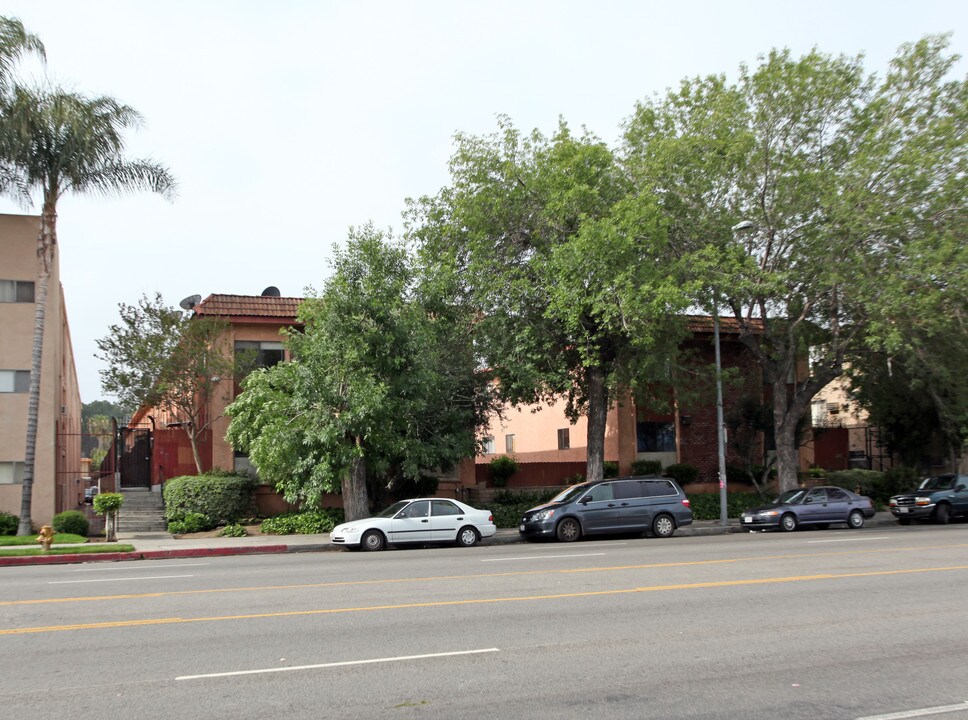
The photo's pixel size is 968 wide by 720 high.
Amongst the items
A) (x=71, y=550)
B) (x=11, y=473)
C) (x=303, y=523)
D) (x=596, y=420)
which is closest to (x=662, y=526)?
(x=596, y=420)

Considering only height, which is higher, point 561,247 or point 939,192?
point 939,192

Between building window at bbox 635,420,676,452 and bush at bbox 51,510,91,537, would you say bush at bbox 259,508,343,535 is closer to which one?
bush at bbox 51,510,91,537

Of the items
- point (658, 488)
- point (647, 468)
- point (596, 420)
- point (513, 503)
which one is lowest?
point (513, 503)

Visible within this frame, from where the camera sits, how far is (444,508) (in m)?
21.4

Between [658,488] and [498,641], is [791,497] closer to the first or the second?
[658,488]

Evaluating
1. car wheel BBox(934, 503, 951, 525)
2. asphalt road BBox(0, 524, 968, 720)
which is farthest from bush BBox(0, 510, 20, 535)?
car wheel BBox(934, 503, 951, 525)

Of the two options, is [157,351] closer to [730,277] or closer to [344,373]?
[344,373]

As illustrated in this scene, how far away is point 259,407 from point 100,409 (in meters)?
139

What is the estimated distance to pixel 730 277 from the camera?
23.7 metres

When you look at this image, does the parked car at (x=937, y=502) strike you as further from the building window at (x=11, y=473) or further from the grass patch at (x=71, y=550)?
the building window at (x=11, y=473)

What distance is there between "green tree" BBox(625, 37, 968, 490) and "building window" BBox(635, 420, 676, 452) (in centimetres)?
818

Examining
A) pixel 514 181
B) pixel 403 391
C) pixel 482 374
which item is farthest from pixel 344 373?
pixel 514 181

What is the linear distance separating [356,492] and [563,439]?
1504 centimetres

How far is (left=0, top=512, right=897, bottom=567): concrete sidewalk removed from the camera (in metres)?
19.2
